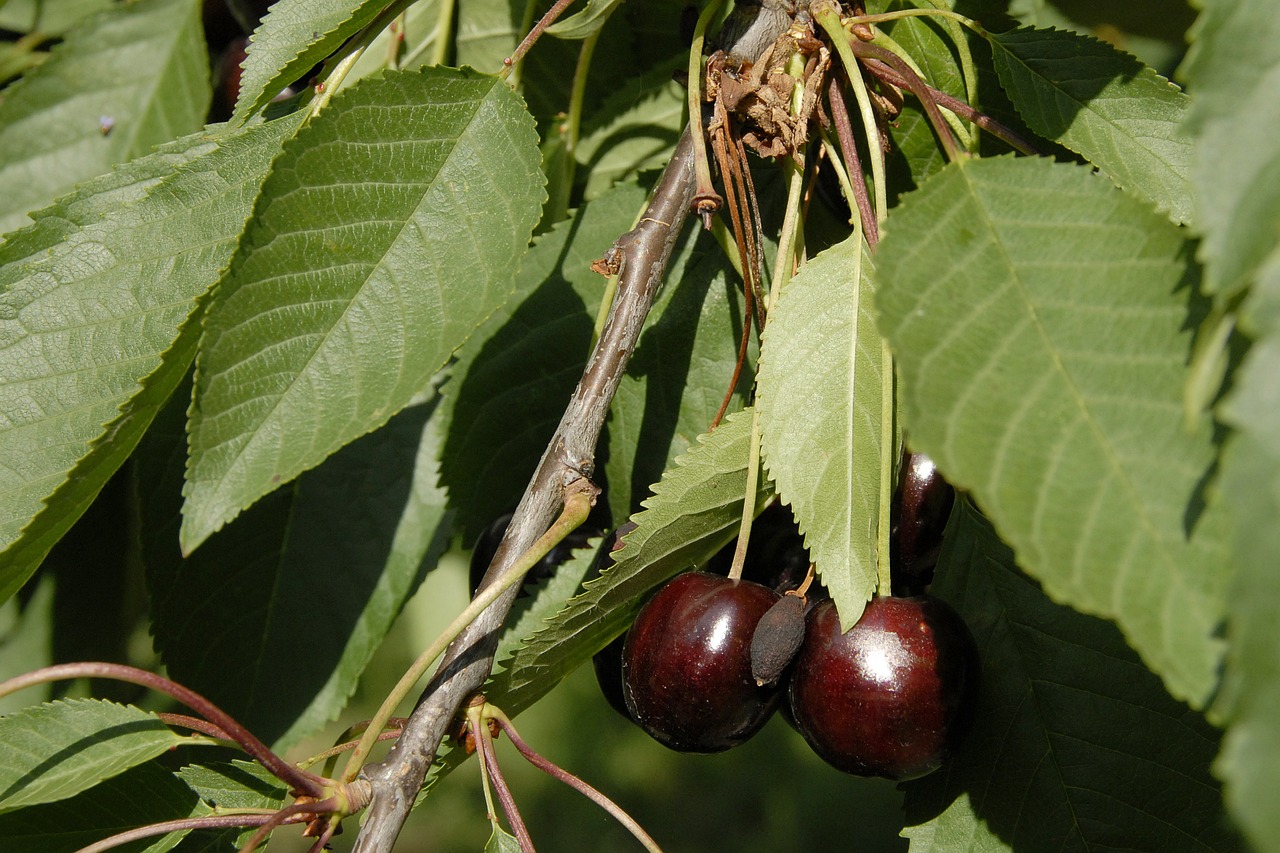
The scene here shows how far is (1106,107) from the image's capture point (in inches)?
41.5

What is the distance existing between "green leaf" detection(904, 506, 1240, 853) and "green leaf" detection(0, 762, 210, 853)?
2.50ft

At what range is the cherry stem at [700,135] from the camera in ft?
3.41

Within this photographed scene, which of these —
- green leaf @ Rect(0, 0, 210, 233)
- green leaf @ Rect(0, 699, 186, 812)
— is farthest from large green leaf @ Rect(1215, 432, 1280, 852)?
green leaf @ Rect(0, 0, 210, 233)

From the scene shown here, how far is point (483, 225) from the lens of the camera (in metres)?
0.99

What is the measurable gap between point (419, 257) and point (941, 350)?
495mm

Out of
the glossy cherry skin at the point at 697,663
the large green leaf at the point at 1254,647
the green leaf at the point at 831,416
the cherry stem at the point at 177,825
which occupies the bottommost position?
the cherry stem at the point at 177,825

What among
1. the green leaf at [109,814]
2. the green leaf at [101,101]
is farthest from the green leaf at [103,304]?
the green leaf at [101,101]

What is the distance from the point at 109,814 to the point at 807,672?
0.74 metres

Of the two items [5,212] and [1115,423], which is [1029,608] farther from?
[5,212]

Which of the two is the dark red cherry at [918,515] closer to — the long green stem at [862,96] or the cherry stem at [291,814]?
the long green stem at [862,96]

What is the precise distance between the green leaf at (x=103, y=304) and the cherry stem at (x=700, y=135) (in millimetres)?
439

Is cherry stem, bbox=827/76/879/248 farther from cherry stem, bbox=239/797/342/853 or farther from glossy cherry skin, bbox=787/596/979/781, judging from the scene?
cherry stem, bbox=239/797/342/853

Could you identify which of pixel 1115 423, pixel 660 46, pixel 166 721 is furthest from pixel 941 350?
pixel 660 46

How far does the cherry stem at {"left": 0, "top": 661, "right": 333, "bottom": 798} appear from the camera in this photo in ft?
2.99
